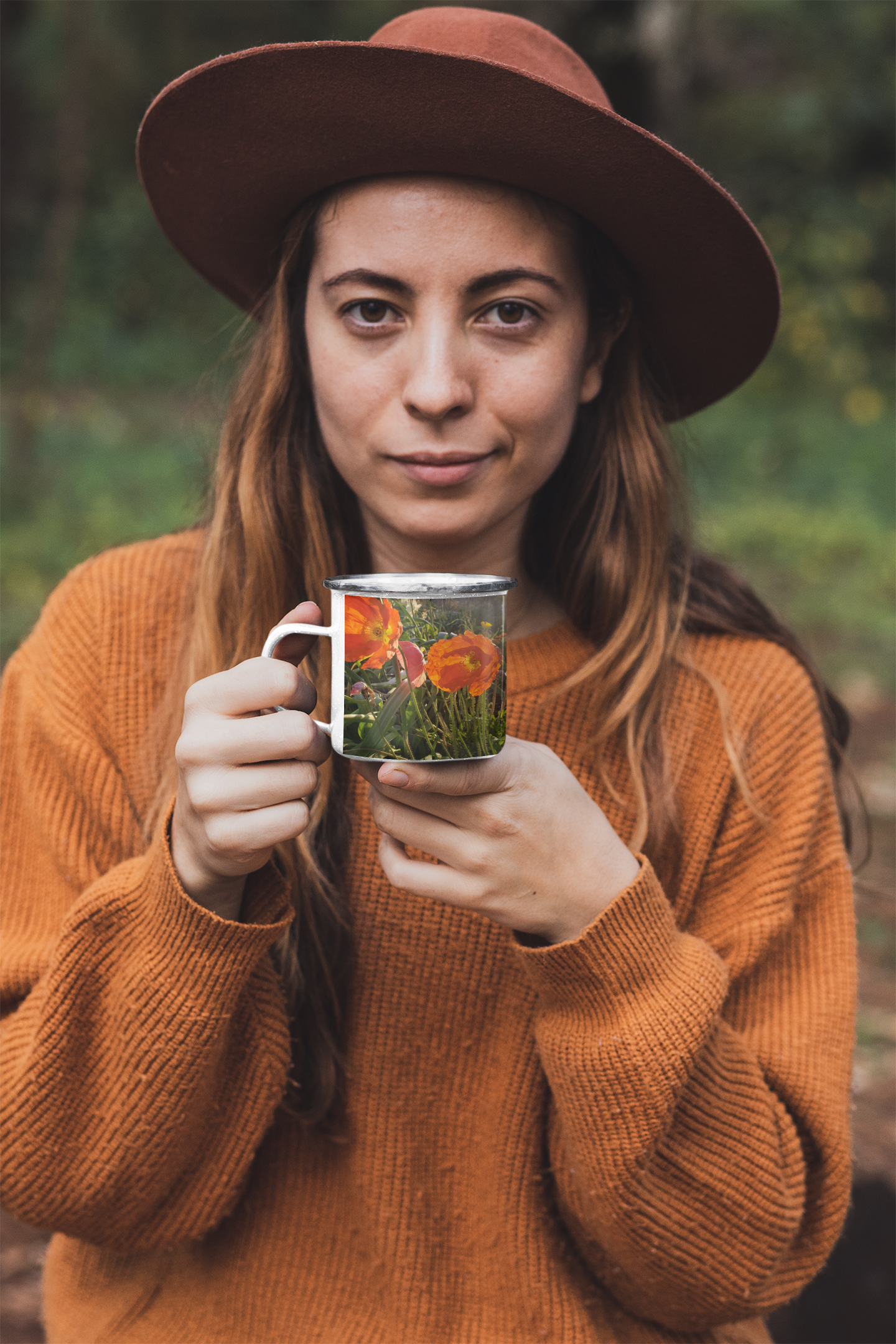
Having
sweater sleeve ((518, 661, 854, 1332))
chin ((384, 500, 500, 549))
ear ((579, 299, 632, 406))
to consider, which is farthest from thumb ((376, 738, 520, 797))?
ear ((579, 299, 632, 406))

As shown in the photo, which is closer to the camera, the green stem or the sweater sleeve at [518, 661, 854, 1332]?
the green stem

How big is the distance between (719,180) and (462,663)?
410 inches

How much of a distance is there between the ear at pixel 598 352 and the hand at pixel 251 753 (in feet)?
2.63

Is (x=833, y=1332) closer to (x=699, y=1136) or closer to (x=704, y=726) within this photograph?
(x=699, y=1136)

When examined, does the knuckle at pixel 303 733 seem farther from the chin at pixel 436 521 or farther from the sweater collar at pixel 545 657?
the sweater collar at pixel 545 657

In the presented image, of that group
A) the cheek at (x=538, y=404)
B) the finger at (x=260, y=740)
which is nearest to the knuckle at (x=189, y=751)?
the finger at (x=260, y=740)

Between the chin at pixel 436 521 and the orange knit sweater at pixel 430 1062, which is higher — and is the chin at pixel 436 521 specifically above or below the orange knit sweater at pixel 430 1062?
above

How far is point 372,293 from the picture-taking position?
1.66 metres

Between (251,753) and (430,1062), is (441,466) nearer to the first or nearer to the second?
(251,753)

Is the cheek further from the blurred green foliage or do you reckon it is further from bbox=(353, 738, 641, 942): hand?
the blurred green foliage

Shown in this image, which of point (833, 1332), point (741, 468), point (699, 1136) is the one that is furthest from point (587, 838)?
point (741, 468)

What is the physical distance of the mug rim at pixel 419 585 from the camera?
46.7 inches

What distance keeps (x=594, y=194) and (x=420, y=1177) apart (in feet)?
4.76

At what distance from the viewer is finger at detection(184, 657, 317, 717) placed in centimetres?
130
